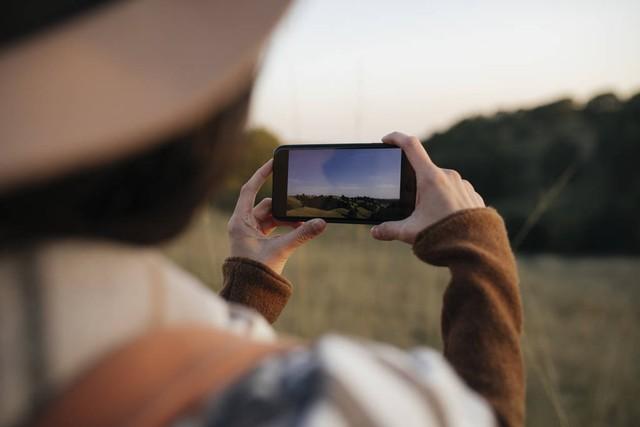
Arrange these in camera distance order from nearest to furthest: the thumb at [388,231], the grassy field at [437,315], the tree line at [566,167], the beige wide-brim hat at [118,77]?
the beige wide-brim hat at [118,77]
the thumb at [388,231]
the grassy field at [437,315]
the tree line at [566,167]

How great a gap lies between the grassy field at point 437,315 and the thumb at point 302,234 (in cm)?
164

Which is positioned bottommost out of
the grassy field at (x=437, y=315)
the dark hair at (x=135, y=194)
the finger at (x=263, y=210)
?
the grassy field at (x=437, y=315)

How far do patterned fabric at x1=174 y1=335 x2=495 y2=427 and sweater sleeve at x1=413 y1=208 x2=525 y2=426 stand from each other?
155 millimetres

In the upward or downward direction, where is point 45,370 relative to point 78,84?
downward

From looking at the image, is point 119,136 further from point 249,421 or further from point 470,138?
point 470,138

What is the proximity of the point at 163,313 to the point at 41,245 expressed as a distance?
10cm

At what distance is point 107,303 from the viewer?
1.50ft

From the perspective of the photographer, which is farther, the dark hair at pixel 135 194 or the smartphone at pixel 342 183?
the smartphone at pixel 342 183

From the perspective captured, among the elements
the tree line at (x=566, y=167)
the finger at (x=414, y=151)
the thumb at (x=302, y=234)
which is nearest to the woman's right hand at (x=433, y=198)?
the finger at (x=414, y=151)

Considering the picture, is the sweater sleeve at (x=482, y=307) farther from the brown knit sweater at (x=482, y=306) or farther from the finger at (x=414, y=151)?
the finger at (x=414, y=151)

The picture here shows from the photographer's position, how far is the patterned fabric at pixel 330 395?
1.42 ft

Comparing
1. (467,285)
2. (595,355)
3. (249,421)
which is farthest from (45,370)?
(595,355)

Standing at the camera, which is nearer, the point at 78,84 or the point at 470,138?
the point at 78,84

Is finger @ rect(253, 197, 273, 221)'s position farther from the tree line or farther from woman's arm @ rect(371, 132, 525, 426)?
the tree line
